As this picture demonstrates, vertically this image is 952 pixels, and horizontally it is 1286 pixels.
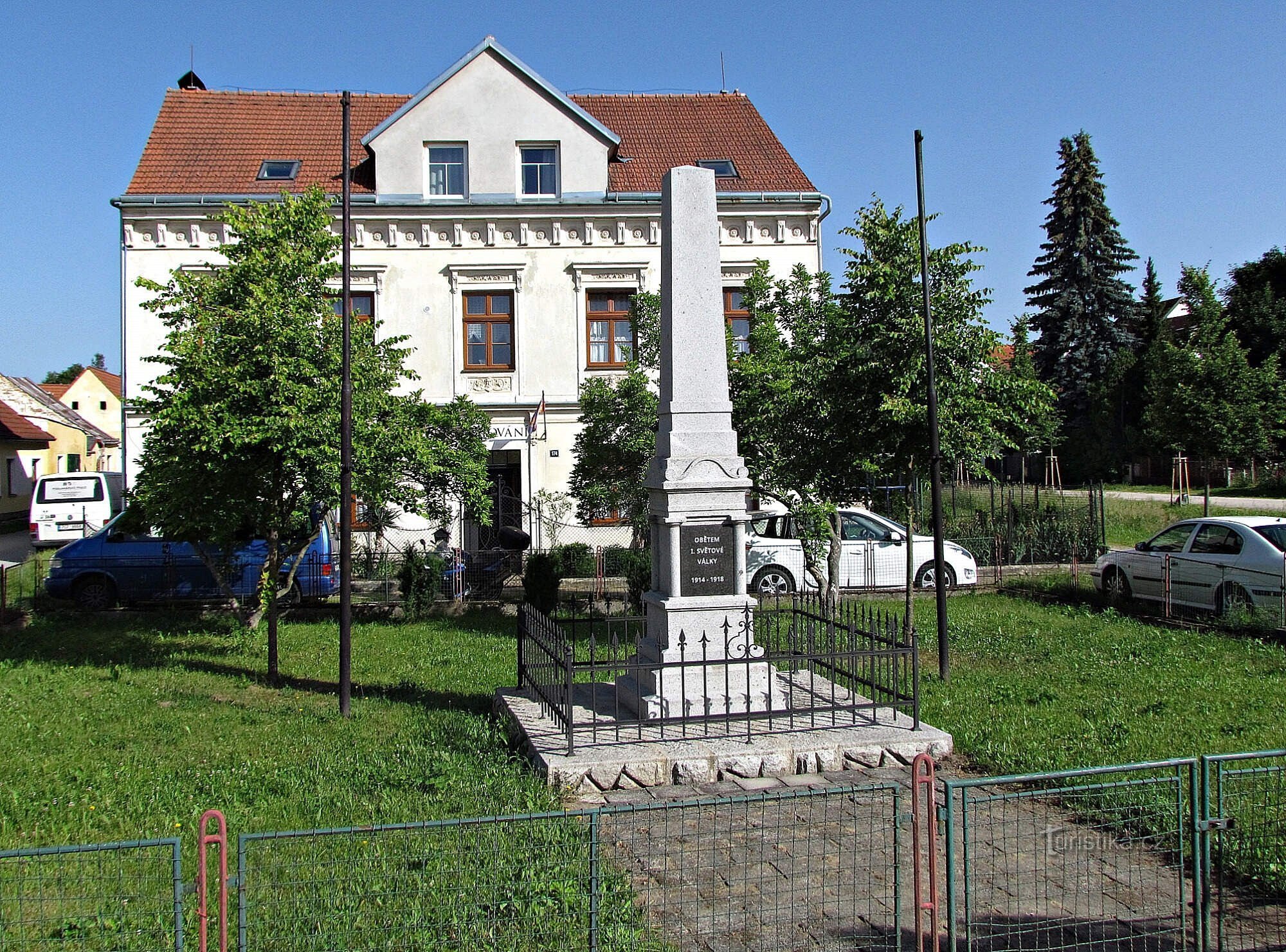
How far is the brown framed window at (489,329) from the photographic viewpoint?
23.3 m

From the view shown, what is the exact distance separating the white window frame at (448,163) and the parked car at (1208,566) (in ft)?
51.4

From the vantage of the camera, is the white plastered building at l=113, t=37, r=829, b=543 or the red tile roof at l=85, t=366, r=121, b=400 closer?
the white plastered building at l=113, t=37, r=829, b=543

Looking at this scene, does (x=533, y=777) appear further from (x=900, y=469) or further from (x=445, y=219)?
(x=445, y=219)

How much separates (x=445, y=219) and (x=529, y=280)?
2.33 metres

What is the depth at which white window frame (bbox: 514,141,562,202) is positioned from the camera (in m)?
23.0

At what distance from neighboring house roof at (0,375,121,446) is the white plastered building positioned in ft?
76.5

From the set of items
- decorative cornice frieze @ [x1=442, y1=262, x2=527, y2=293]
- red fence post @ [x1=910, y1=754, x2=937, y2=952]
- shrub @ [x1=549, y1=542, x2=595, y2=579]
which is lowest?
red fence post @ [x1=910, y1=754, x2=937, y2=952]

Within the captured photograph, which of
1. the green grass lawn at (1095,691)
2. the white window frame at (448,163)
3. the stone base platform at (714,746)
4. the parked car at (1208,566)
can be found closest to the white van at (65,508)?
the white window frame at (448,163)

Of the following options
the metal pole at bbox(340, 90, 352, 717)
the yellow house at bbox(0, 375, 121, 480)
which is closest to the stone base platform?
the metal pole at bbox(340, 90, 352, 717)

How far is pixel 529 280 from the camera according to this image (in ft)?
76.1

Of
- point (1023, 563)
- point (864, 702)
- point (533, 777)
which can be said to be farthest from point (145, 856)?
point (1023, 563)

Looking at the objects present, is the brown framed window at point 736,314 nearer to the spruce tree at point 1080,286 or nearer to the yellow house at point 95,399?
the spruce tree at point 1080,286

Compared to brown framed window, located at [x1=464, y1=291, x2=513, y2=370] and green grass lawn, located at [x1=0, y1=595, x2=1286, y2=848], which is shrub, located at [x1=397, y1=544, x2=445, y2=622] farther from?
brown framed window, located at [x1=464, y1=291, x2=513, y2=370]

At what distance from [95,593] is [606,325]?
12169 mm
